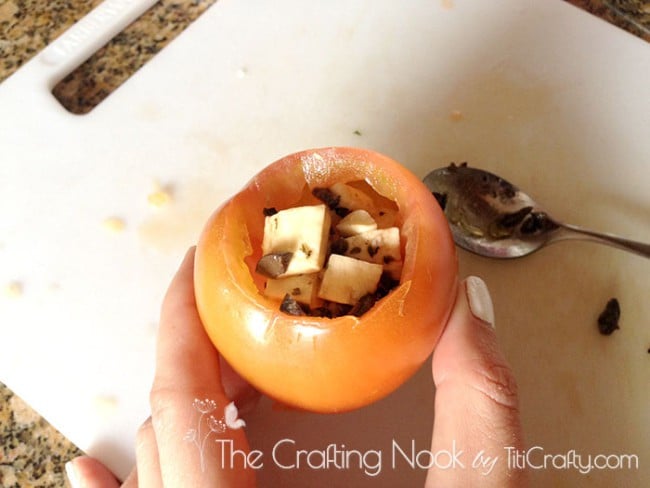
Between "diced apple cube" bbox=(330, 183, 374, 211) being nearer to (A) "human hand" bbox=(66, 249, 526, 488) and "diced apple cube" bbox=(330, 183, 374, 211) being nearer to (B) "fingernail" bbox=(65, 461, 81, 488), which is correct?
(A) "human hand" bbox=(66, 249, 526, 488)

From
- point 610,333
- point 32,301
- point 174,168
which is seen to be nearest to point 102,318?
point 32,301

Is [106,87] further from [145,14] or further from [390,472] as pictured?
[390,472]

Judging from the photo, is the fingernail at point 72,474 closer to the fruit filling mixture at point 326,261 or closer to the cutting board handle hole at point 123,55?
the fruit filling mixture at point 326,261

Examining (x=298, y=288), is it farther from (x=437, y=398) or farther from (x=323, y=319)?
(x=437, y=398)

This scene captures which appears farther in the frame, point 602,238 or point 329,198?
point 602,238

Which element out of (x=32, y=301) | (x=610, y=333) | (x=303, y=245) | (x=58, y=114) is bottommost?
(x=32, y=301)

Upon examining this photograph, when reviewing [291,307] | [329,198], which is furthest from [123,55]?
[291,307]
